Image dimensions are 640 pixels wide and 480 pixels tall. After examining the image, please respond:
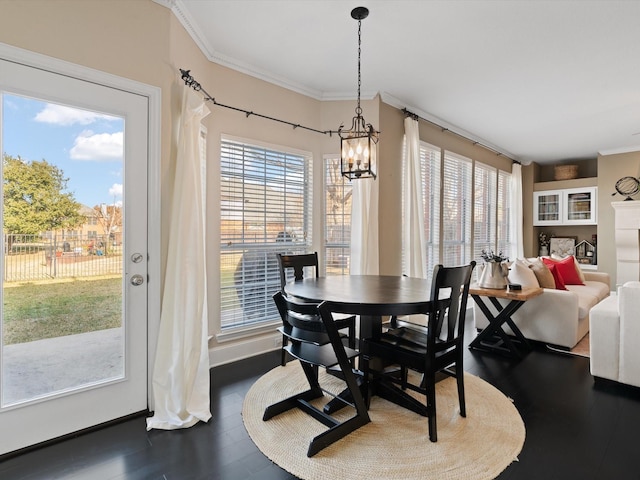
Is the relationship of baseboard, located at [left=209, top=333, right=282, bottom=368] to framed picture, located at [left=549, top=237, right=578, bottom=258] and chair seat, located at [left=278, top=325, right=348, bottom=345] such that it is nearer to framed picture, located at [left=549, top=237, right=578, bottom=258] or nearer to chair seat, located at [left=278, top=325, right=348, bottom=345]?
chair seat, located at [left=278, top=325, right=348, bottom=345]

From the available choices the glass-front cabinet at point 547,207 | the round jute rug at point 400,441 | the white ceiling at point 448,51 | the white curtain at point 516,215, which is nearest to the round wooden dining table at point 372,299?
the round jute rug at point 400,441

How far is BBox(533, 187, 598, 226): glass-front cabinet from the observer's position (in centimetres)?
654

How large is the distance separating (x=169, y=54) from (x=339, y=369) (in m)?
2.34

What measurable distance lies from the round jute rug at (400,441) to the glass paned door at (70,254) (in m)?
0.95

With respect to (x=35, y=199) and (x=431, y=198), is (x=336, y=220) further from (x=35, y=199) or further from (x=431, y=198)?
(x=35, y=199)

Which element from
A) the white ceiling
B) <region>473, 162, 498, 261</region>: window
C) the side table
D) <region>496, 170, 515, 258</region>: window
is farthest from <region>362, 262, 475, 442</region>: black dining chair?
<region>496, 170, 515, 258</region>: window

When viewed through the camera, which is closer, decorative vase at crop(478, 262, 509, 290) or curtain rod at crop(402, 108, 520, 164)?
decorative vase at crop(478, 262, 509, 290)

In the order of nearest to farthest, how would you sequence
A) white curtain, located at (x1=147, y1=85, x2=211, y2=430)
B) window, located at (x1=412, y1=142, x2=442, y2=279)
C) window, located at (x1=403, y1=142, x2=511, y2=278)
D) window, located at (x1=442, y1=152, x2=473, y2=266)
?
white curtain, located at (x1=147, y1=85, x2=211, y2=430), window, located at (x1=412, y1=142, x2=442, y2=279), window, located at (x1=403, y1=142, x2=511, y2=278), window, located at (x1=442, y1=152, x2=473, y2=266)

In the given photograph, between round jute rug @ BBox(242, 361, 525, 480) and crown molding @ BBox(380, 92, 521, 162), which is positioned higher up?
crown molding @ BBox(380, 92, 521, 162)

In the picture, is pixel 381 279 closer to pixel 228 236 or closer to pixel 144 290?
pixel 228 236

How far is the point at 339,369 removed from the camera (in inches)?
79.1

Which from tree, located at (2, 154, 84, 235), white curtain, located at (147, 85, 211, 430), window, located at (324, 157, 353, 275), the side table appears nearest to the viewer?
tree, located at (2, 154, 84, 235)

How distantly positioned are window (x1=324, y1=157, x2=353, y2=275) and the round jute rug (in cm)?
161

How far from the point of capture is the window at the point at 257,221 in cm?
321
